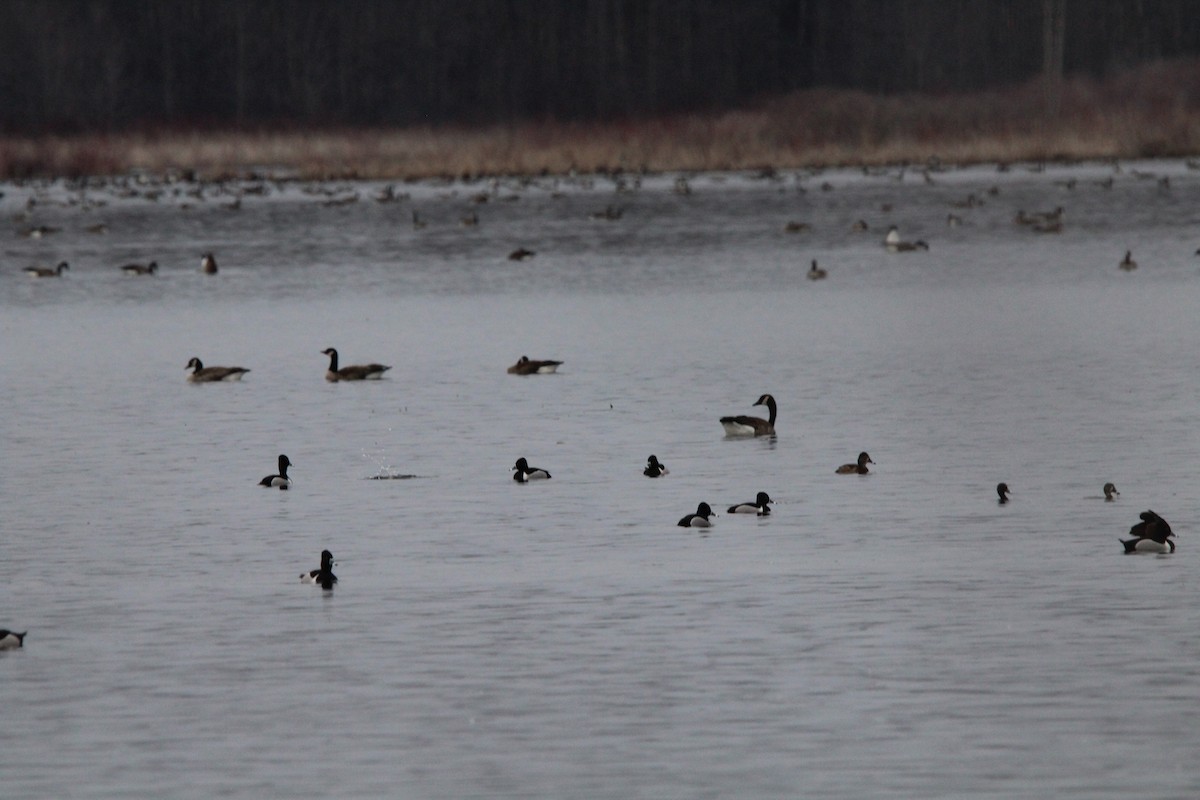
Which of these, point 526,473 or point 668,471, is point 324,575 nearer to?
point 526,473

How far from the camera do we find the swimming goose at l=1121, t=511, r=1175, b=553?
13.9 meters

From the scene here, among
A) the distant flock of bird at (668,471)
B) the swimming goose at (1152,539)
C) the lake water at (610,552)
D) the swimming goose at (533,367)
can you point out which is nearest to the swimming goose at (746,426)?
the distant flock of bird at (668,471)

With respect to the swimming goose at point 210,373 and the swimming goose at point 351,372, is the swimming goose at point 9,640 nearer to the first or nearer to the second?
the swimming goose at point 351,372

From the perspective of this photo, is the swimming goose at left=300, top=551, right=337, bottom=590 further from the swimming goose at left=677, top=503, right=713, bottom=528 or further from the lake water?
the swimming goose at left=677, top=503, right=713, bottom=528

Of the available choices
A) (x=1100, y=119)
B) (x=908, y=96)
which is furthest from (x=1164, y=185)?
(x=908, y=96)

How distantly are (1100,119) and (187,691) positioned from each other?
185 feet

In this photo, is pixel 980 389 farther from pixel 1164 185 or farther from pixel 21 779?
pixel 1164 185

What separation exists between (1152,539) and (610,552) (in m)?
3.51

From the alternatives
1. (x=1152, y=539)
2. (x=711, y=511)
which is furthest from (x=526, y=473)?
(x=1152, y=539)

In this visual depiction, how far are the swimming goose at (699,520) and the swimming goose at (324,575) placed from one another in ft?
9.54

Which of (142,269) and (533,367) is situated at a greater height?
(142,269)

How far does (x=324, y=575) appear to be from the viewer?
13641 millimetres

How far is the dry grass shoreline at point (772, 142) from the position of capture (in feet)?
207

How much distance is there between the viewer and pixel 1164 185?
54656 mm
